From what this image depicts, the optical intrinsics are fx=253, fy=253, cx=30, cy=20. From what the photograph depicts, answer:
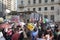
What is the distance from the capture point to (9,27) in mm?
12641

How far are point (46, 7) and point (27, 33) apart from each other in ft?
153

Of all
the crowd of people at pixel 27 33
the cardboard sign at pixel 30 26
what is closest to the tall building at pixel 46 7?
the crowd of people at pixel 27 33

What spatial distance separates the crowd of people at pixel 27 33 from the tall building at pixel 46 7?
1707 inches

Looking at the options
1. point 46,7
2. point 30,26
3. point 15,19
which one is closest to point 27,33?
point 30,26

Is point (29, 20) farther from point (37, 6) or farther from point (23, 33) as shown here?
point (37, 6)

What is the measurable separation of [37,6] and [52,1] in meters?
3.81

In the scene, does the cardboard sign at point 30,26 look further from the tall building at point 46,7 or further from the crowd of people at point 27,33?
the tall building at point 46,7

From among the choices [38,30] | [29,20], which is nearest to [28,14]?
[29,20]

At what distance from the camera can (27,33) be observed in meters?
12.7

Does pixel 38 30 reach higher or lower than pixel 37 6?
higher

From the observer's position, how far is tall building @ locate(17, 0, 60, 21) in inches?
2288

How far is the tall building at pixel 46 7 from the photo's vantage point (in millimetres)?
58125

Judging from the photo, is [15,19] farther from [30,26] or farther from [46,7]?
[46,7]

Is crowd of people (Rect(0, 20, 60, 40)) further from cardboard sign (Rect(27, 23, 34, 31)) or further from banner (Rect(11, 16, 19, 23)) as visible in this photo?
banner (Rect(11, 16, 19, 23))
